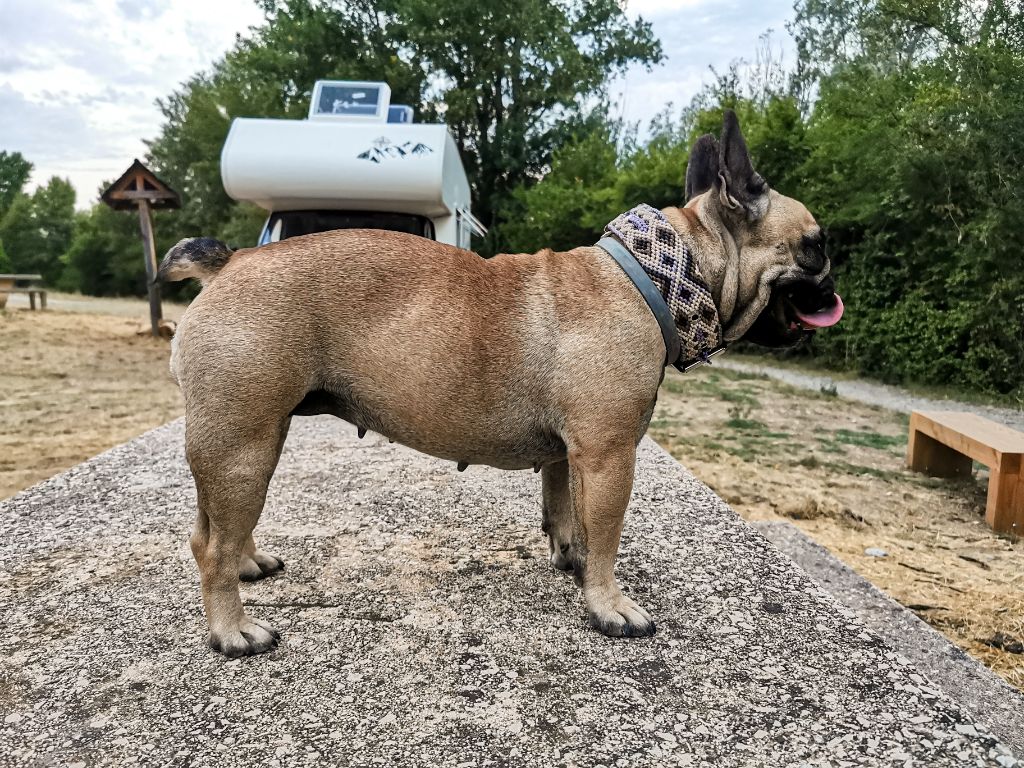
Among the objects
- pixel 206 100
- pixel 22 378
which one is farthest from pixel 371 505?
pixel 206 100

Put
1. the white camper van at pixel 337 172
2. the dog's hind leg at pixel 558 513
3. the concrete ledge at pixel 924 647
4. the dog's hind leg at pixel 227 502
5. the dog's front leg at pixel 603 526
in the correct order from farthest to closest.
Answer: the white camper van at pixel 337 172
the dog's hind leg at pixel 558 513
the concrete ledge at pixel 924 647
the dog's front leg at pixel 603 526
the dog's hind leg at pixel 227 502

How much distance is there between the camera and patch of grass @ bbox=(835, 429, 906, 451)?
782 cm

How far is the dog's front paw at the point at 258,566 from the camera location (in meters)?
3.32

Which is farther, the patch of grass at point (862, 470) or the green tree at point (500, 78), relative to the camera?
the green tree at point (500, 78)

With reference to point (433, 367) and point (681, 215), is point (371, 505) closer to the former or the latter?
point (433, 367)

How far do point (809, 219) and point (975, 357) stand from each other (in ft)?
32.4

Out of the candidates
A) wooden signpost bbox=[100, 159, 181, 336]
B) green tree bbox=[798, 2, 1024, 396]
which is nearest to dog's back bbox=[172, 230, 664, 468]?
green tree bbox=[798, 2, 1024, 396]

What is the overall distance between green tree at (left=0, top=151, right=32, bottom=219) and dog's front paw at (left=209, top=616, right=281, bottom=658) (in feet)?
214

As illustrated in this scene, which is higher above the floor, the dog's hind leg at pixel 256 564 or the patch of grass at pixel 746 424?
the dog's hind leg at pixel 256 564

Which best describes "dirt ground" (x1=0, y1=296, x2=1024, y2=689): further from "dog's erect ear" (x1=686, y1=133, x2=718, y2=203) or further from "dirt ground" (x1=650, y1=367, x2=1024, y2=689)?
"dog's erect ear" (x1=686, y1=133, x2=718, y2=203)

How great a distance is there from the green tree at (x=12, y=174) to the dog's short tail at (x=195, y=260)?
213ft

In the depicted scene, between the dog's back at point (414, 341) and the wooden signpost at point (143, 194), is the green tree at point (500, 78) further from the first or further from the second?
the dog's back at point (414, 341)

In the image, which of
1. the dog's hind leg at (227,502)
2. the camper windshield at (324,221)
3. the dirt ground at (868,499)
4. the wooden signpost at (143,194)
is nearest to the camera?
the dog's hind leg at (227,502)

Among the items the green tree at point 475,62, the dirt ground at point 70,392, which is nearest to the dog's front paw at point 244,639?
the dirt ground at point 70,392
